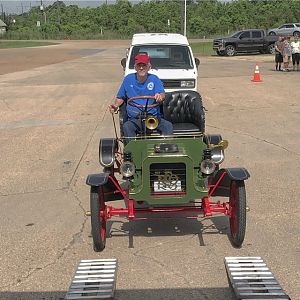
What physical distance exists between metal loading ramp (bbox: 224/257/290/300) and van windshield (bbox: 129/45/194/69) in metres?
8.86

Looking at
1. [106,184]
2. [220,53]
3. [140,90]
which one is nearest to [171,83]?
[140,90]

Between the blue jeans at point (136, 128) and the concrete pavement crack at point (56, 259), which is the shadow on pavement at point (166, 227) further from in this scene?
the blue jeans at point (136, 128)

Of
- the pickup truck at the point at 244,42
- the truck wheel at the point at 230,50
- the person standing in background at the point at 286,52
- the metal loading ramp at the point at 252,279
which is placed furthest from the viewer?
the truck wheel at the point at 230,50

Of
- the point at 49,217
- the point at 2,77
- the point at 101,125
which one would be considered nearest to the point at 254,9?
the point at 2,77

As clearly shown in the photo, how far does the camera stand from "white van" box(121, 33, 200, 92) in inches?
475

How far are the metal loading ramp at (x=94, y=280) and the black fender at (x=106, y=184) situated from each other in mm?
754

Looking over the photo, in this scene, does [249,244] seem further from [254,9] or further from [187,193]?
[254,9]

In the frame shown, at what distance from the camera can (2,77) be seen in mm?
22797

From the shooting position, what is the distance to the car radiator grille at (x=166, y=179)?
4.53 m

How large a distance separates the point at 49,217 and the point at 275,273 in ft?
8.90

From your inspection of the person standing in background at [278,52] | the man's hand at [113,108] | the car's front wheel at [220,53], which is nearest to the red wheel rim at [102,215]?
the man's hand at [113,108]

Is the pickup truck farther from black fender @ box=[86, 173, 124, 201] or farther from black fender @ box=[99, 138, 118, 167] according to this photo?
black fender @ box=[86, 173, 124, 201]

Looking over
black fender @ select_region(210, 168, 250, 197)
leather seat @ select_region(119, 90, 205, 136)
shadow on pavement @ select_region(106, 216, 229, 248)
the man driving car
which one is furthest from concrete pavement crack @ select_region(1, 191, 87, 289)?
leather seat @ select_region(119, 90, 205, 136)

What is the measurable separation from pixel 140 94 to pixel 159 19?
94881 millimetres
